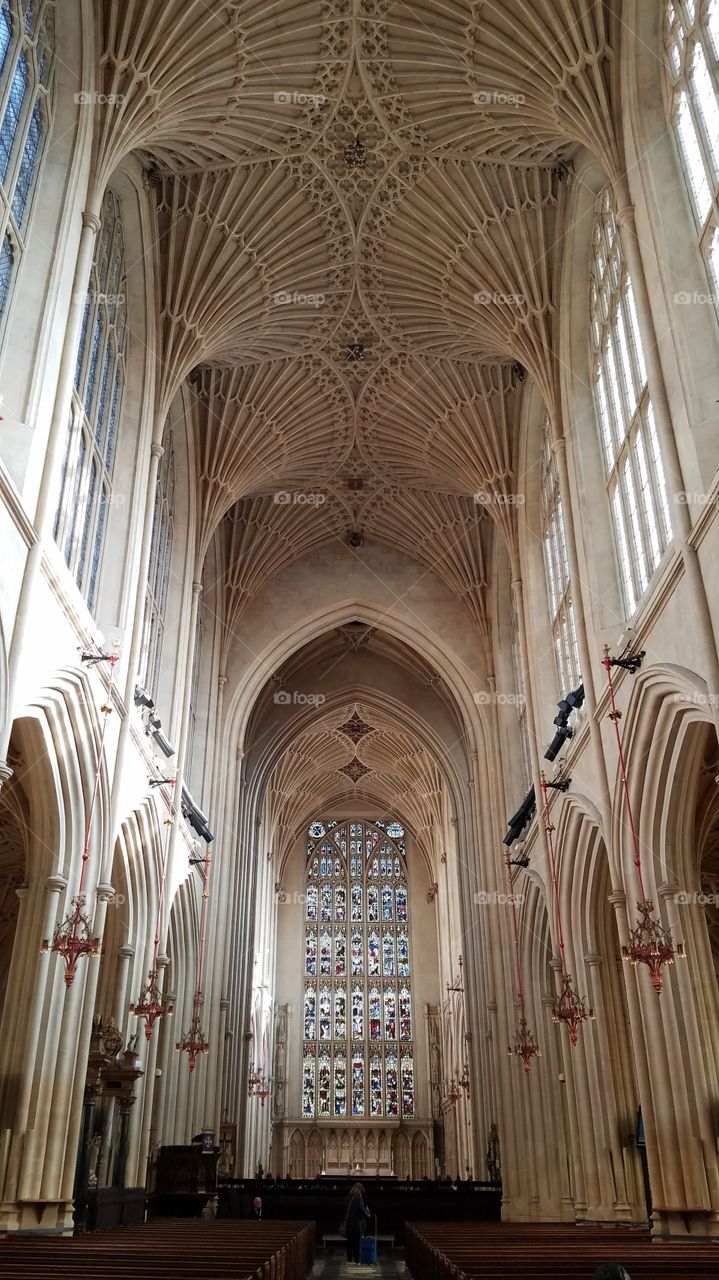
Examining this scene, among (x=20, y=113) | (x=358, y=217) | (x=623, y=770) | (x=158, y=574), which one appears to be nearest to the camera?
(x=20, y=113)

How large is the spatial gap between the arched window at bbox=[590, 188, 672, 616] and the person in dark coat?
10.1 meters

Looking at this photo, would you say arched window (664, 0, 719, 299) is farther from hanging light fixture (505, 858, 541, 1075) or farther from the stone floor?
hanging light fixture (505, 858, 541, 1075)

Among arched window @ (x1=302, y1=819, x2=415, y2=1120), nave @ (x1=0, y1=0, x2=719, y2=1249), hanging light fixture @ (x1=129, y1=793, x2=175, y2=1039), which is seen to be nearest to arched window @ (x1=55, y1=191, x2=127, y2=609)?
nave @ (x1=0, y1=0, x2=719, y2=1249)

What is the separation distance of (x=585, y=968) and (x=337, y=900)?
2929 centimetres

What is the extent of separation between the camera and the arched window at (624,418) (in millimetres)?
14797

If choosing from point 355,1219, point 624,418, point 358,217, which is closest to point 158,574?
point 358,217

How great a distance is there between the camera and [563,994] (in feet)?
53.6

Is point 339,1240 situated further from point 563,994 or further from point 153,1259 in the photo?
point 153,1259

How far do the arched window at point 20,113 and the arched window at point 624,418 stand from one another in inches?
328

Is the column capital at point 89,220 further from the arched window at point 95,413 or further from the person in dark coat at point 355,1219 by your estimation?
the person in dark coat at point 355,1219

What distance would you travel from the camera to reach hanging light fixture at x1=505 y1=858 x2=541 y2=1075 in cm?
2064

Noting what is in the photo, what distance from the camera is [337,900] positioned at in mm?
46000

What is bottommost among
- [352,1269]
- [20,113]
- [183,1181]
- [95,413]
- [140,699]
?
[352,1269]

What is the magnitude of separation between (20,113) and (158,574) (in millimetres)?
9940
